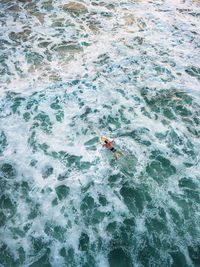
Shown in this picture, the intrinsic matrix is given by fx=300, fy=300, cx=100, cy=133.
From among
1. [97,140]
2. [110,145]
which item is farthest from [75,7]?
[110,145]

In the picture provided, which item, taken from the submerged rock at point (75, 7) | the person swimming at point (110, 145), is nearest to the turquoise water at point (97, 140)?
the person swimming at point (110, 145)

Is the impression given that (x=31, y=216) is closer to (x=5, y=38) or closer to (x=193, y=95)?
(x=193, y=95)

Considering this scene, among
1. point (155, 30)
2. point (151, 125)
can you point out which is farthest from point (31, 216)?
point (155, 30)

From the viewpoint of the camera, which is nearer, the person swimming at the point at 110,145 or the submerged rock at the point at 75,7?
the person swimming at the point at 110,145

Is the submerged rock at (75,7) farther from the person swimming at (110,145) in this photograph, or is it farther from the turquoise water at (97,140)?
the person swimming at (110,145)

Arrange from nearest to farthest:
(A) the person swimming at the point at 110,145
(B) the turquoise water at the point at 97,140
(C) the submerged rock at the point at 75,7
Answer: (B) the turquoise water at the point at 97,140 < (A) the person swimming at the point at 110,145 < (C) the submerged rock at the point at 75,7

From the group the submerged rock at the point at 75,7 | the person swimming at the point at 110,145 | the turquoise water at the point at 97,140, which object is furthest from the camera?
the submerged rock at the point at 75,7

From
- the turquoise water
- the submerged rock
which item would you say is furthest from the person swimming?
the submerged rock
